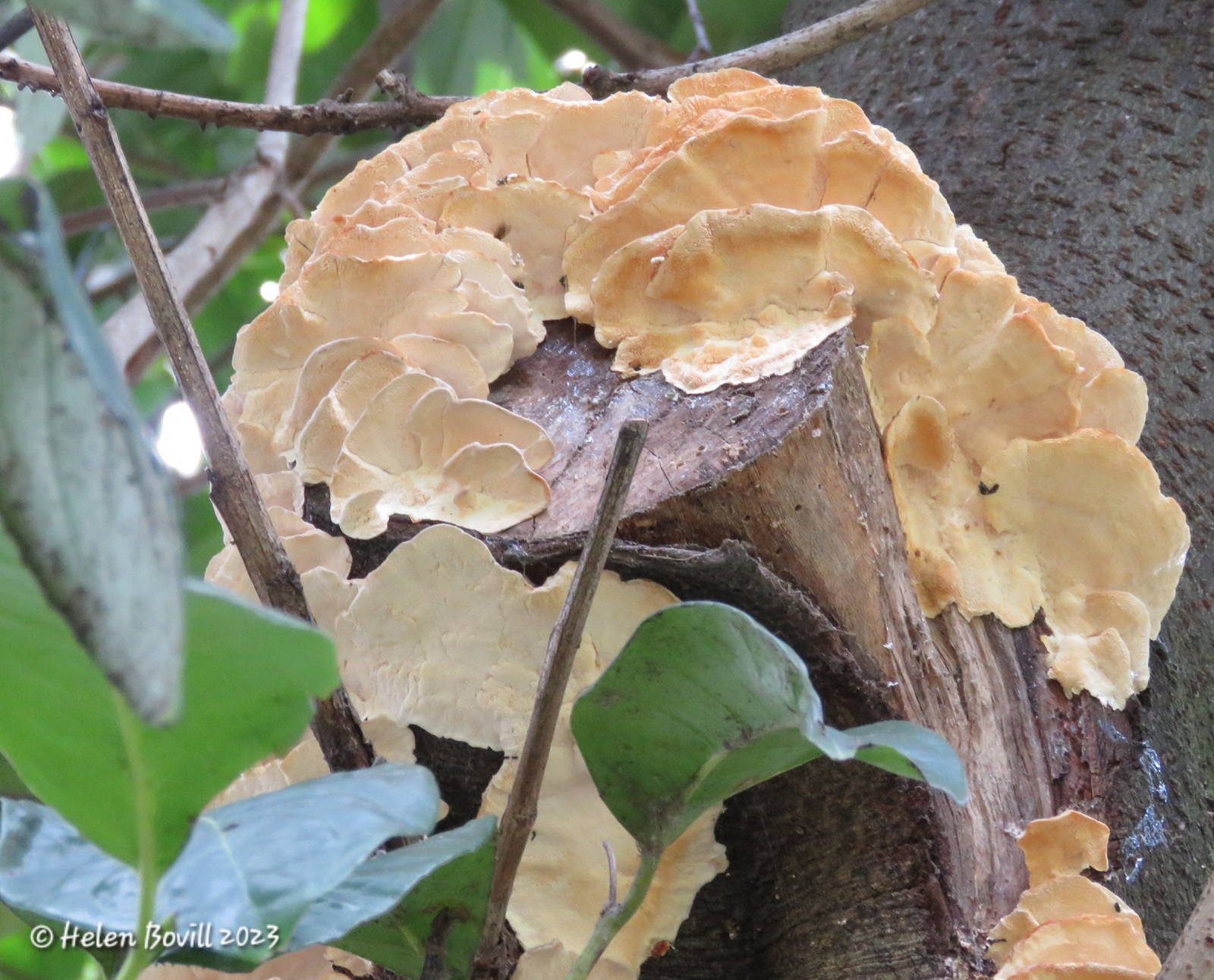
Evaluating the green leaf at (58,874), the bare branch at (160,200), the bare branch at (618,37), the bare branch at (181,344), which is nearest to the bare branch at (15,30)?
the bare branch at (181,344)

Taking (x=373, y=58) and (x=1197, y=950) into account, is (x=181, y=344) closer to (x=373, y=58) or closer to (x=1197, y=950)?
(x=1197, y=950)

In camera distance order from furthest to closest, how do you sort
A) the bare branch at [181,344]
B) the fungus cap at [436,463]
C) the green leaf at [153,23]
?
the fungus cap at [436,463]
the bare branch at [181,344]
the green leaf at [153,23]

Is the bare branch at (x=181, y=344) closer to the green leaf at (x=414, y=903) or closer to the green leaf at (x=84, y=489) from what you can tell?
the green leaf at (x=414, y=903)

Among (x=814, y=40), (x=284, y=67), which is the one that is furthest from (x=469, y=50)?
(x=814, y=40)

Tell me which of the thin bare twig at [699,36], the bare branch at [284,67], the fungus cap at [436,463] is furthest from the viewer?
the bare branch at [284,67]

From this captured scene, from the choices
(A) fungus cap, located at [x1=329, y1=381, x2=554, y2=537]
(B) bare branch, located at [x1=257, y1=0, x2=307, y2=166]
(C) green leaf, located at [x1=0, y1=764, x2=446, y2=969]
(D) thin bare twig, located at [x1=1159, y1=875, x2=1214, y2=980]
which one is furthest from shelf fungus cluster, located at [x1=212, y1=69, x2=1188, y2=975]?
(B) bare branch, located at [x1=257, y1=0, x2=307, y2=166]

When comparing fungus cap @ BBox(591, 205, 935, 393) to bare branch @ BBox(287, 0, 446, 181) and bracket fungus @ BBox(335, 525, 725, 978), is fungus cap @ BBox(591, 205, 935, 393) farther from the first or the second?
bare branch @ BBox(287, 0, 446, 181)
